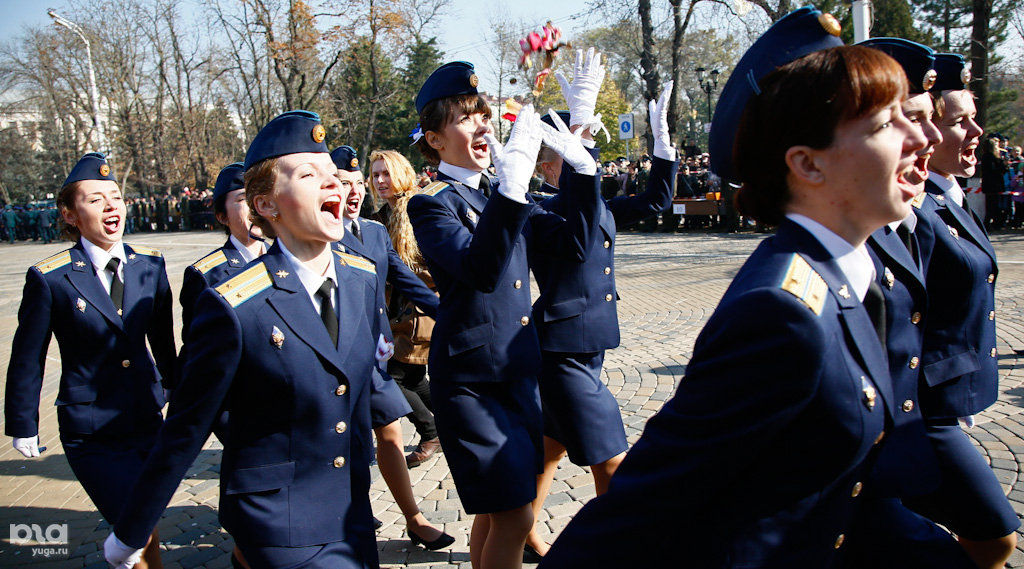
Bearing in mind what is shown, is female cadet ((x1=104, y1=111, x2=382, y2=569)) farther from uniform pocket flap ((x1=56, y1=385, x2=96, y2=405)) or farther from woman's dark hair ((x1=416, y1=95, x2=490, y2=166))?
uniform pocket flap ((x1=56, y1=385, x2=96, y2=405))

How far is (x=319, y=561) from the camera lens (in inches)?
88.0

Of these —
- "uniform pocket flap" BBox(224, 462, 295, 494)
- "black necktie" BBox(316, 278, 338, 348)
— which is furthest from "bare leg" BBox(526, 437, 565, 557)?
"uniform pocket flap" BBox(224, 462, 295, 494)

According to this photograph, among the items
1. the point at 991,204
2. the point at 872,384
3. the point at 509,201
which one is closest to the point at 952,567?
the point at 872,384

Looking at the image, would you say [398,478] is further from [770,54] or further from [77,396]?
[770,54]

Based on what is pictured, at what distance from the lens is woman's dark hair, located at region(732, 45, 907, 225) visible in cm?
146

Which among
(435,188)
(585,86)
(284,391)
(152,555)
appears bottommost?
(152,555)

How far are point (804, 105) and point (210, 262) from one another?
142 inches

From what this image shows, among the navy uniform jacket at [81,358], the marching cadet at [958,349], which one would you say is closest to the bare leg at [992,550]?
the marching cadet at [958,349]

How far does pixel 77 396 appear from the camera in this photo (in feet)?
11.0

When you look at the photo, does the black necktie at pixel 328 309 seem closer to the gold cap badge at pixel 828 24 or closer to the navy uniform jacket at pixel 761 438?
the navy uniform jacket at pixel 761 438

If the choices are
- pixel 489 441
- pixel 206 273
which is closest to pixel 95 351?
pixel 206 273

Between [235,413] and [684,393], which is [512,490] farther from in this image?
[684,393]

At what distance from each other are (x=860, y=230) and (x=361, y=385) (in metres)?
1.64

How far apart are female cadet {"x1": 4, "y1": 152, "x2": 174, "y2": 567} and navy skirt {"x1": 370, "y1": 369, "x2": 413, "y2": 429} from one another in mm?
1014
